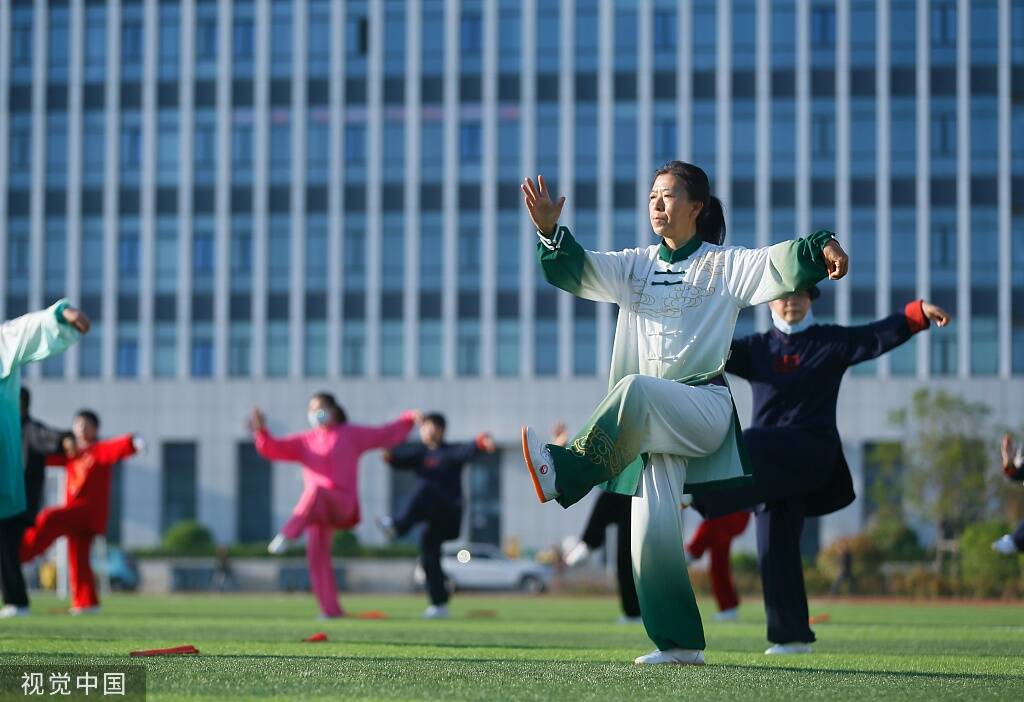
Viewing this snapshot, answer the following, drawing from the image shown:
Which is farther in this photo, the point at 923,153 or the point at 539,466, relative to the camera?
the point at 923,153

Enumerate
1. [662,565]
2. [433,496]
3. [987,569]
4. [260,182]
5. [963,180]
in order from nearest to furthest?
1. [662,565]
2. [433,496]
3. [987,569]
4. [963,180]
5. [260,182]

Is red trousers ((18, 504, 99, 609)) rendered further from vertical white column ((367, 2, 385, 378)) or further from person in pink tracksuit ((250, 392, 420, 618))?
vertical white column ((367, 2, 385, 378))

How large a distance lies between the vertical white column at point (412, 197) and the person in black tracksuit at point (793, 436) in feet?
124

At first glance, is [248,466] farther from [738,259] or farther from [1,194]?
[738,259]

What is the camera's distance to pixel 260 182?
48625 mm

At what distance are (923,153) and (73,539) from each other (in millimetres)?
35548

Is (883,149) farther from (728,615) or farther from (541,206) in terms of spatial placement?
(541,206)

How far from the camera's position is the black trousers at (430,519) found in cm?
1681

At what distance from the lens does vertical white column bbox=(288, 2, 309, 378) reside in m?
48.1

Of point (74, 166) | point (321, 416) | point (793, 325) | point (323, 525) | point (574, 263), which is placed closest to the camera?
point (574, 263)

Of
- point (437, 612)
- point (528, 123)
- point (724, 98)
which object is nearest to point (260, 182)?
point (528, 123)

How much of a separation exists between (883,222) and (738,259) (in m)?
40.1

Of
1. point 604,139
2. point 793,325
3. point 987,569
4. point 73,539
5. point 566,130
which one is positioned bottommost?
point 987,569

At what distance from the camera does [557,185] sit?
47594 millimetres
